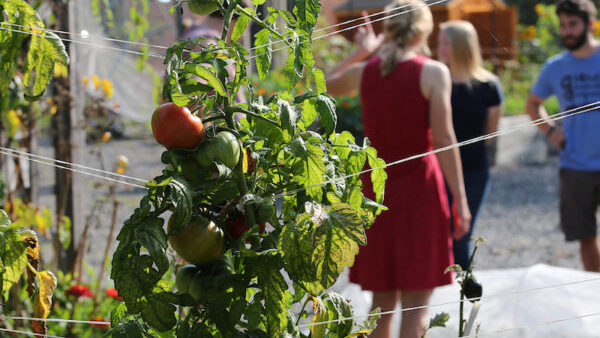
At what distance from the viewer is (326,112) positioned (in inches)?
35.6

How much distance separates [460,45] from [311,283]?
8.99 feet

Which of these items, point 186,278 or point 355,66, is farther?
point 355,66

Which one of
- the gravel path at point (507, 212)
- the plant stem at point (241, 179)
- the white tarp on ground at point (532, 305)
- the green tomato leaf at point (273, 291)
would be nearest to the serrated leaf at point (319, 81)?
the plant stem at point (241, 179)

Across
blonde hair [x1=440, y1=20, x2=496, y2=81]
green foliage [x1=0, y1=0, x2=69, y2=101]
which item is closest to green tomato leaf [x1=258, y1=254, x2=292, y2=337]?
green foliage [x1=0, y1=0, x2=69, y2=101]

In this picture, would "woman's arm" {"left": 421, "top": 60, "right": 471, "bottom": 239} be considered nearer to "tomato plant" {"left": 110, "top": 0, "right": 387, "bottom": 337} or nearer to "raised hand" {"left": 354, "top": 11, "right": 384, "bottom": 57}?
"raised hand" {"left": 354, "top": 11, "right": 384, "bottom": 57}

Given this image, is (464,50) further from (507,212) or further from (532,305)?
(507,212)

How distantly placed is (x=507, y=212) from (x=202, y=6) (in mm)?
6083

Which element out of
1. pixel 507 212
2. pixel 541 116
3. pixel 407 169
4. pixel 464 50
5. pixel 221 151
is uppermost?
pixel 221 151

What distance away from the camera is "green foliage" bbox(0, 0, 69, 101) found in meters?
1.05

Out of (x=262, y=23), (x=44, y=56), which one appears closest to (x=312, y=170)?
(x=262, y=23)

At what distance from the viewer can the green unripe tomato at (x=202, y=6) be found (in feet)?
2.91

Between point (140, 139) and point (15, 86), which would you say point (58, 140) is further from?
point (140, 139)

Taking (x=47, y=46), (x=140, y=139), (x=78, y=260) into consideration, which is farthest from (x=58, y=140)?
(x=47, y=46)

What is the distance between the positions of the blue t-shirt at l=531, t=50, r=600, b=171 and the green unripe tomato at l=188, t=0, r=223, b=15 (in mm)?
3089
